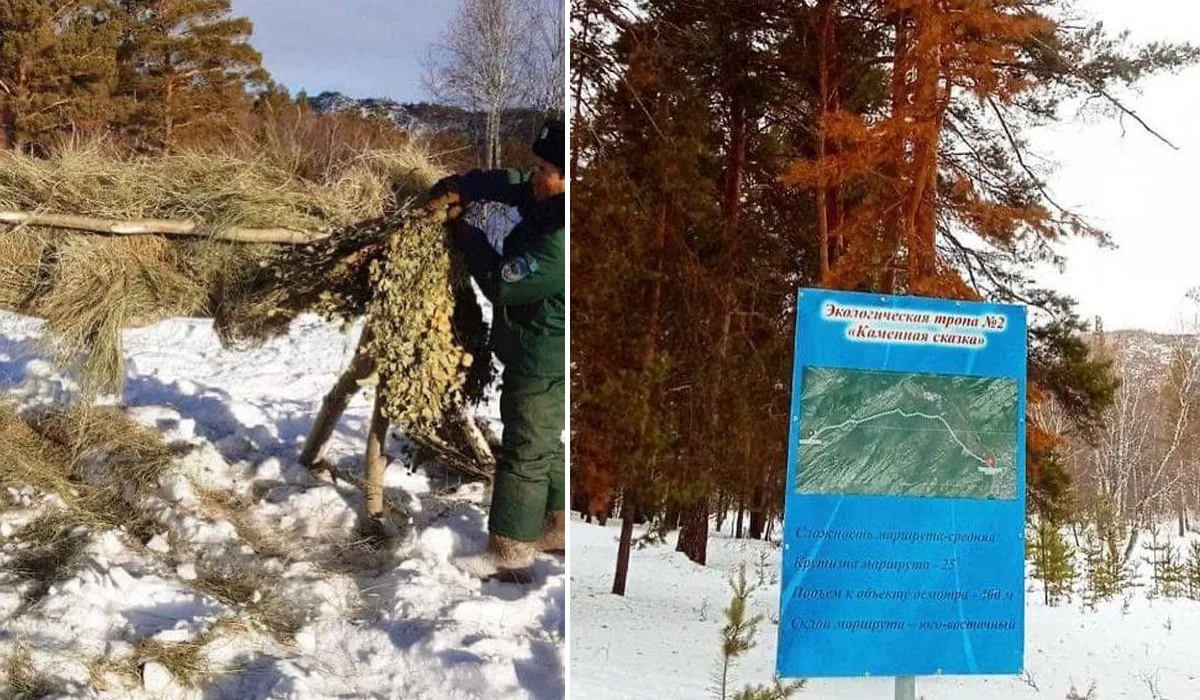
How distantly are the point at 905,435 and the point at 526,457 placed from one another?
49.0 inches

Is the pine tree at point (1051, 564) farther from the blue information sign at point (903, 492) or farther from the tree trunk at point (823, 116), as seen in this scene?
the blue information sign at point (903, 492)

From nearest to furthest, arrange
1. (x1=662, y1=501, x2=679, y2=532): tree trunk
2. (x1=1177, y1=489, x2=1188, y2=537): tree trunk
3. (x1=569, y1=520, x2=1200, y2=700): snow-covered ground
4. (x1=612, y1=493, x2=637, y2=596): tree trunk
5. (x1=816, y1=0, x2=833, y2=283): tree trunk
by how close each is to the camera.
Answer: (x1=569, y1=520, x2=1200, y2=700): snow-covered ground, (x1=816, y1=0, x2=833, y2=283): tree trunk, (x1=612, y1=493, x2=637, y2=596): tree trunk, (x1=662, y1=501, x2=679, y2=532): tree trunk, (x1=1177, y1=489, x2=1188, y2=537): tree trunk

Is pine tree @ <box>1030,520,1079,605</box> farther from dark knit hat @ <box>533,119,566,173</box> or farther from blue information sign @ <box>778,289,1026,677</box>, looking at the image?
dark knit hat @ <box>533,119,566,173</box>

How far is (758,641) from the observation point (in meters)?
6.30

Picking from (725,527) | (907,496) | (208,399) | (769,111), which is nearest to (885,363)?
(907,496)

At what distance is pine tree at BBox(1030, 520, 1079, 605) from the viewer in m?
7.55

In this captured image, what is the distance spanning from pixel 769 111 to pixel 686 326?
4.77 ft

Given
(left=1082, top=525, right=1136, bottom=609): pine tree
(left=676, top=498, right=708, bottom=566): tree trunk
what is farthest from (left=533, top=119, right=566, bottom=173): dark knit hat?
(left=1082, top=525, right=1136, bottom=609): pine tree

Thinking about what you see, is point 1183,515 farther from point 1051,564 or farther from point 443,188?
point 443,188

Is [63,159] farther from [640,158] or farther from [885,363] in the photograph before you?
[640,158]

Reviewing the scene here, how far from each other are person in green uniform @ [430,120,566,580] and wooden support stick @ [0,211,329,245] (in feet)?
1.68

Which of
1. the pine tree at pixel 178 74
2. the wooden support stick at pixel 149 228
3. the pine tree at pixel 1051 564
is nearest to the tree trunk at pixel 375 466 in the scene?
the wooden support stick at pixel 149 228

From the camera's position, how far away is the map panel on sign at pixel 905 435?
10.8ft

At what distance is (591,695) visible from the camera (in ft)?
17.1
